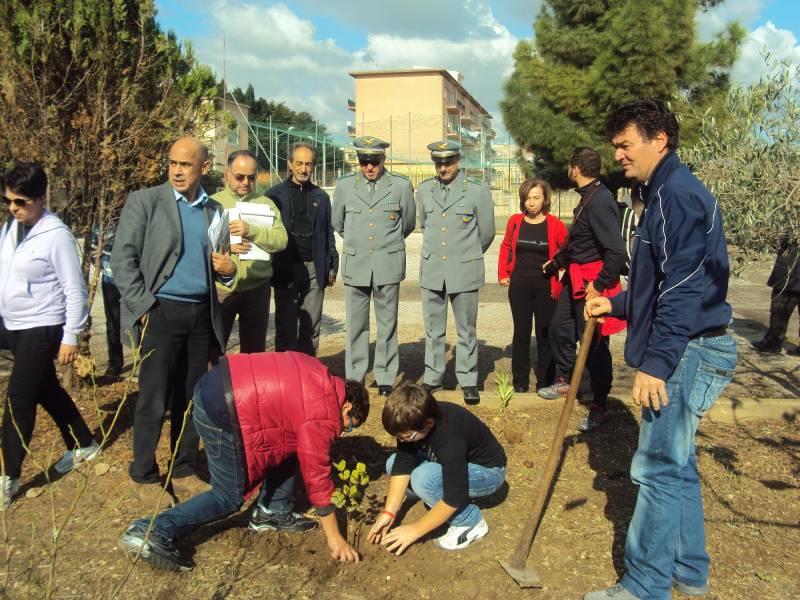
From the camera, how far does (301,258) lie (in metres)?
5.91

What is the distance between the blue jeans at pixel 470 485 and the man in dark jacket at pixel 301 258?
2290 millimetres

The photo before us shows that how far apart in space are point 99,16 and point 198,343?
258 cm

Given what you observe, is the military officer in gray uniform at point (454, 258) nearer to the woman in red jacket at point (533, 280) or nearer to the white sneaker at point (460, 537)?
the woman in red jacket at point (533, 280)

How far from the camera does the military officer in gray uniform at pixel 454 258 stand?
19.0 ft

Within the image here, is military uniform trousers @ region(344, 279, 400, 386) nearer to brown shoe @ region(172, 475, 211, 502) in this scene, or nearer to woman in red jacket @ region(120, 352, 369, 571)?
brown shoe @ region(172, 475, 211, 502)

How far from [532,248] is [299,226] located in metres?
1.86

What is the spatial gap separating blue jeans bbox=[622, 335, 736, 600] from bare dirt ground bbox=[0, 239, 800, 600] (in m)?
0.30

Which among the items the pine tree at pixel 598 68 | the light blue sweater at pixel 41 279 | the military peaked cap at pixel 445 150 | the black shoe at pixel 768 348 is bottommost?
the black shoe at pixel 768 348

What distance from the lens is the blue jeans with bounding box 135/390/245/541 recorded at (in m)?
3.38

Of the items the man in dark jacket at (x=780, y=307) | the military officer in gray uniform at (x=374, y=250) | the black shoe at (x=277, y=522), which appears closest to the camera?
the black shoe at (x=277, y=522)

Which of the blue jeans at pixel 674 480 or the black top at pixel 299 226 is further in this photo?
the black top at pixel 299 226

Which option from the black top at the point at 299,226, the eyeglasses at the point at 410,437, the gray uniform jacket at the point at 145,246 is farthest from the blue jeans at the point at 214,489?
the black top at the point at 299,226

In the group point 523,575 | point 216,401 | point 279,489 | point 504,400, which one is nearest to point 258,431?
point 216,401

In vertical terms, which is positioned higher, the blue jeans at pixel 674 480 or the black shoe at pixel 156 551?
the blue jeans at pixel 674 480
